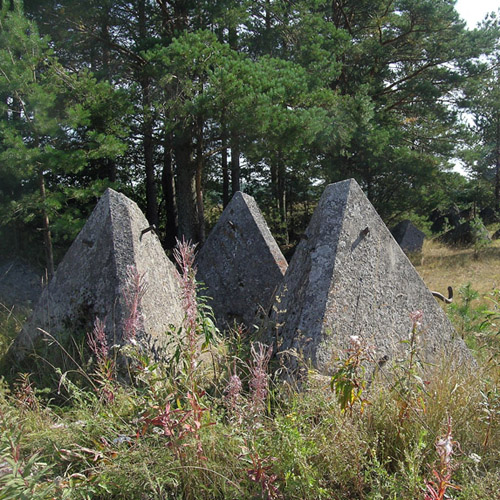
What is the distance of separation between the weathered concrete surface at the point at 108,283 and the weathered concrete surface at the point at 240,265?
108 centimetres

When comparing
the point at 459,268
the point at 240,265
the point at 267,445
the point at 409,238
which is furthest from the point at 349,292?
the point at 409,238

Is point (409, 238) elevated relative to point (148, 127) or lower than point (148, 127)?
lower

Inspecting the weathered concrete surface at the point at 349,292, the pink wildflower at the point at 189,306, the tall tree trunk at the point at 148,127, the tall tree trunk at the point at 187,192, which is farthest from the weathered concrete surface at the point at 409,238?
the pink wildflower at the point at 189,306

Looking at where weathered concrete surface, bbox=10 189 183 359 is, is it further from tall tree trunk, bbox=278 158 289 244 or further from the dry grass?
tall tree trunk, bbox=278 158 289 244

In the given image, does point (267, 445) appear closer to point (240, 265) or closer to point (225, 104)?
point (240, 265)

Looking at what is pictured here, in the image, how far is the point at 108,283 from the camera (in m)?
3.41

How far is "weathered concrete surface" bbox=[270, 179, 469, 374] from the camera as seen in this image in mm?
3020

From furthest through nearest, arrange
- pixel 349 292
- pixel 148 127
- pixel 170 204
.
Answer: pixel 170 204 < pixel 148 127 < pixel 349 292

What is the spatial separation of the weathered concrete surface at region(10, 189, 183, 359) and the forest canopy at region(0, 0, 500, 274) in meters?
3.53

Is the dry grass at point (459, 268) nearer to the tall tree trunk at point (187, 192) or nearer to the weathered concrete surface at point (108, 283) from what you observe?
the tall tree trunk at point (187, 192)

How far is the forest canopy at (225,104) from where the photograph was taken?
7.36 meters

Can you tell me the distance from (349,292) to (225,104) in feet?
21.3

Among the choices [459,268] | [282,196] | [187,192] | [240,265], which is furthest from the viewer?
[282,196]

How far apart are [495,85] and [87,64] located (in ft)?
47.3
